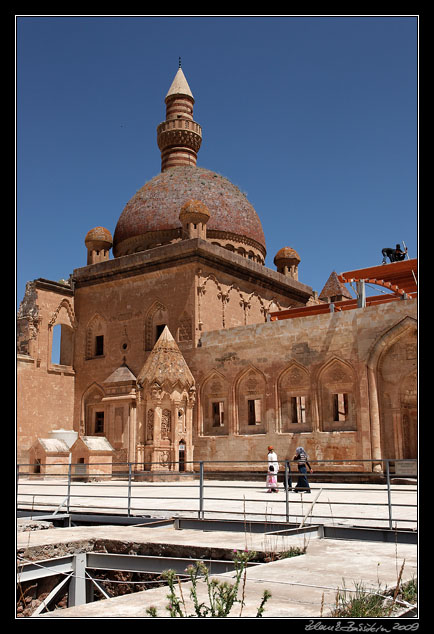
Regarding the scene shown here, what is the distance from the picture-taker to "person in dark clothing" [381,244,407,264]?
28.1m

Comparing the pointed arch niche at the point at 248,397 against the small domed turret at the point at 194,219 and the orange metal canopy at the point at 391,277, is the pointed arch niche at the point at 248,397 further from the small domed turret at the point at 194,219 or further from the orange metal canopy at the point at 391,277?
the small domed turret at the point at 194,219

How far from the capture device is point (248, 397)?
923 inches

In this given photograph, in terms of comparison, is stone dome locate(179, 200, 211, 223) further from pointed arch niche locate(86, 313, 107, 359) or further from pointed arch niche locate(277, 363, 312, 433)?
pointed arch niche locate(277, 363, 312, 433)

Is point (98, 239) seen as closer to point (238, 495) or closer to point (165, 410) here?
point (165, 410)

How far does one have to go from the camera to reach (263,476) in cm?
2244

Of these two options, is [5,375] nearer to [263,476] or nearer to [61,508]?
[61,508]

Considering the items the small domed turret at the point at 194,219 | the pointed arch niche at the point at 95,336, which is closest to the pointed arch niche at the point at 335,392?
the small domed turret at the point at 194,219

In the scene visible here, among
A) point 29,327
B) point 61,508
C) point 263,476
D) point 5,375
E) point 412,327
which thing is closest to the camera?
point 5,375

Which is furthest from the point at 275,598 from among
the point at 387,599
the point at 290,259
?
the point at 290,259

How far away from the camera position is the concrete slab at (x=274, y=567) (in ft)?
12.8

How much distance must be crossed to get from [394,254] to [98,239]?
13.7 m

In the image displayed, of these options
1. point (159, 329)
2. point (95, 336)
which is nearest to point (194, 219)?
point (159, 329)

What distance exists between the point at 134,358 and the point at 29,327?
478 cm

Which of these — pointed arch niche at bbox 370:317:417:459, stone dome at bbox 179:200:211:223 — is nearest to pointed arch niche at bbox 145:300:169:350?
stone dome at bbox 179:200:211:223
